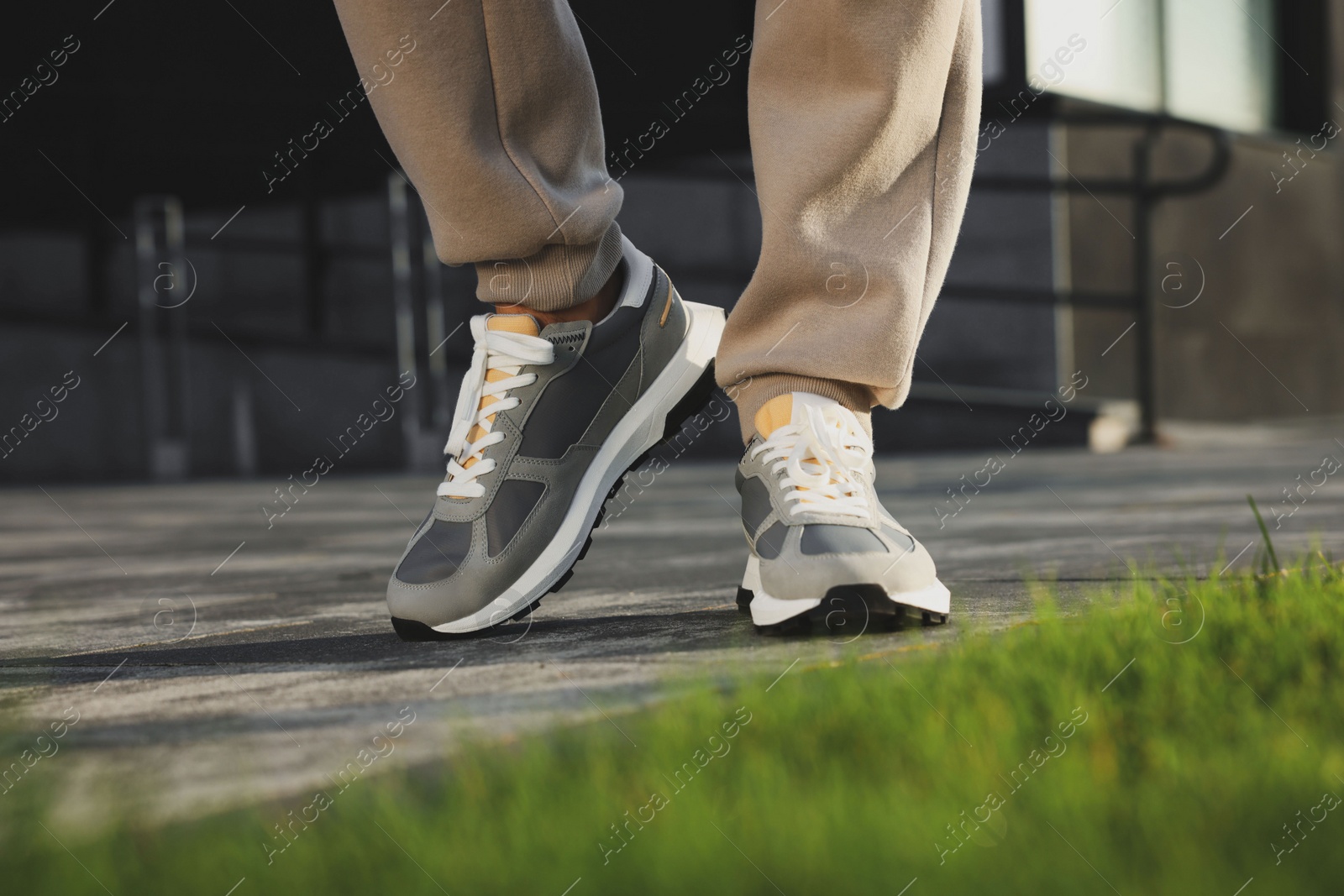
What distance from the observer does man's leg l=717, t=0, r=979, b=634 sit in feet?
4.15

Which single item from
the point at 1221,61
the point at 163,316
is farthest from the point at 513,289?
the point at 1221,61

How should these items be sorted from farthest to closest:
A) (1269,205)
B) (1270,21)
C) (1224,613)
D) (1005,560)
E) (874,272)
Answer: (1270,21)
(1269,205)
(1005,560)
(874,272)
(1224,613)

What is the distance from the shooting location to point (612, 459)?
1.43 metres

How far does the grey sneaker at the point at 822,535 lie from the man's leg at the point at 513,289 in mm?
189

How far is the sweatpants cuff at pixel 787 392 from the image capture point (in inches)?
52.0

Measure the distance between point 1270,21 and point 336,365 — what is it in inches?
233

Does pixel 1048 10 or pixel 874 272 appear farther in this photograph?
pixel 1048 10

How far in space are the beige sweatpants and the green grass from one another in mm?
520

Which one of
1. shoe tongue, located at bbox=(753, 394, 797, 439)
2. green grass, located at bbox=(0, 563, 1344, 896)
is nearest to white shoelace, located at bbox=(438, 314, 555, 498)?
shoe tongue, located at bbox=(753, 394, 797, 439)

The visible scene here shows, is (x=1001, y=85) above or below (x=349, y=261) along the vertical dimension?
above

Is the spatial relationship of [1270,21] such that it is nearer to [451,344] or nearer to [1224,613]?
[451,344]

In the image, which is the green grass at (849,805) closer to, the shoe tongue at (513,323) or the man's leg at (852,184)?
the man's leg at (852,184)

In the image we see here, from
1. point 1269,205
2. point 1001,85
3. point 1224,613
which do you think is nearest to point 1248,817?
point 1224,613

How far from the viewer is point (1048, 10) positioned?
5664 mm
